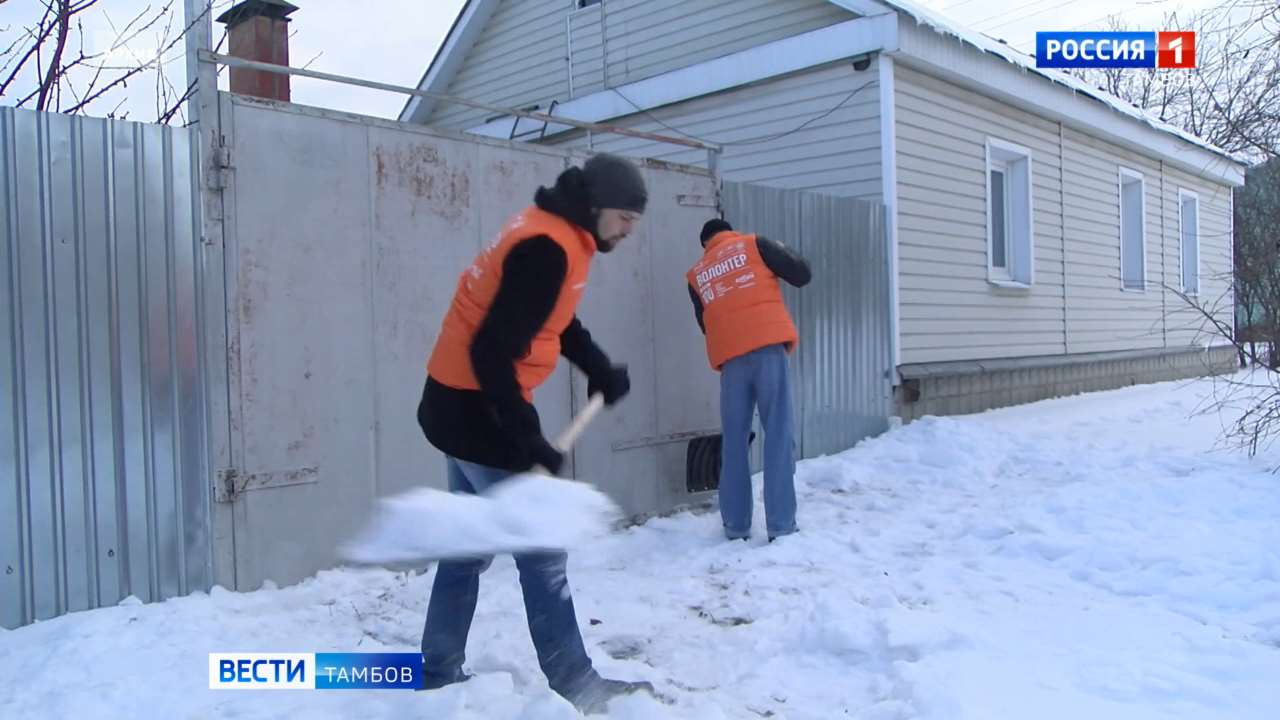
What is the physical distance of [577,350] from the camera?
311 centimetres

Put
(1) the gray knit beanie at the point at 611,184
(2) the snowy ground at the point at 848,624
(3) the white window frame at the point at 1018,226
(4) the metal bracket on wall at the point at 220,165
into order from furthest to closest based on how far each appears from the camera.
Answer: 1. (3) the white window frame at the point at 1018,226
2. (4) the metal bracket on wall at the point at 220,165
3. (2) the snowy ground at the point at 848,624
4. (1) the gray knit beanie at the point at 611,184

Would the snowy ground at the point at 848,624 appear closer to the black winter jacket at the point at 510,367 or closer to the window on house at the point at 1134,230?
the black winter jacket at the point at 510,367

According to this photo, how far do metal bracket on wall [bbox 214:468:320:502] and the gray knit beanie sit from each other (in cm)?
214

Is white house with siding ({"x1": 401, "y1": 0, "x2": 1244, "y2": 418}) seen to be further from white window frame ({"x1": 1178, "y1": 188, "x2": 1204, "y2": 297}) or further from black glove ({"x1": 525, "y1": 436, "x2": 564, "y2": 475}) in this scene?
black glove ({"x1": 525, "y1": 436, "x2": 564, "y2": 475})

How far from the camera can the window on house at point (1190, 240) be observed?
1470 cm

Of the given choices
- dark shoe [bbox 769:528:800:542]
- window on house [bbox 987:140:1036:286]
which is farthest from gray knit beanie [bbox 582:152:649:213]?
window on house [bbox 987:140:1036:286]

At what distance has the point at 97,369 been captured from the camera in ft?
11.7

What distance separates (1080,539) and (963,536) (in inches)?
23.2

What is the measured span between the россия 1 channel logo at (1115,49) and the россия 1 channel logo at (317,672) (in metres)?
10.0

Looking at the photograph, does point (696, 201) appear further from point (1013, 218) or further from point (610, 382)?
point (1013, 218)

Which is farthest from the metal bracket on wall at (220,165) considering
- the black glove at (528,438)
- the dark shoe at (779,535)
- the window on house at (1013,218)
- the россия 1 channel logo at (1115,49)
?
the россия 1 channel logo at (1115,49)

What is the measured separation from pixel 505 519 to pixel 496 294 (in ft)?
2.16

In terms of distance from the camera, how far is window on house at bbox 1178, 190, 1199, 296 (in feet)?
48.2

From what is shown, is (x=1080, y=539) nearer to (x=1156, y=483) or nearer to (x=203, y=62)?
(x=1156, y=483)
